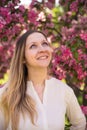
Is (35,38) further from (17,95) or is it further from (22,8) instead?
(22,8)

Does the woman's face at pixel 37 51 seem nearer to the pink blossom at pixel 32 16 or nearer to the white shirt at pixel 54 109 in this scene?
the white shirt at pixel 54 109

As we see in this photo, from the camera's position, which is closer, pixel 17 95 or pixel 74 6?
pixel 17 95

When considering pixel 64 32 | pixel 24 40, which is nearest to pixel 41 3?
pixel 64 32

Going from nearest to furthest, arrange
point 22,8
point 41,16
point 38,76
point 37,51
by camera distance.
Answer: point 37,51
point 38,76
point 22,8
point 41,16

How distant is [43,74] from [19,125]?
16.3 inches

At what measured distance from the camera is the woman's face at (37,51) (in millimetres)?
3482

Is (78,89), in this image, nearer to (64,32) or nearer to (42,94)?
(64,32)

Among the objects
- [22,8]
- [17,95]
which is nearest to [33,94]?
[17,95]

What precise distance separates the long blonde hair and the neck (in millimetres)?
62

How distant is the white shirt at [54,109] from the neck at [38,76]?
0.03 metres

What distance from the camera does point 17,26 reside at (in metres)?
5.08

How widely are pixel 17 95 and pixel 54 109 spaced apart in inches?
11.4

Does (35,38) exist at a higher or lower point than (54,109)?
higher

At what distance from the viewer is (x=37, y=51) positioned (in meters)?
3.50
